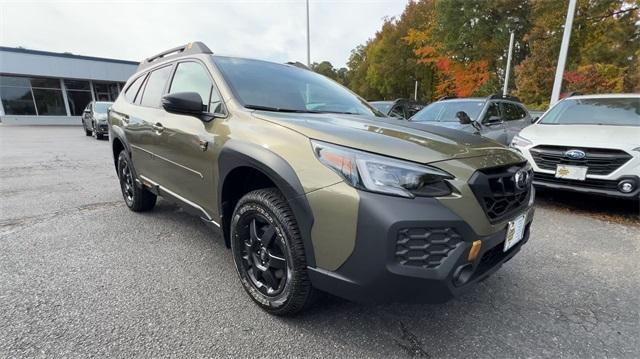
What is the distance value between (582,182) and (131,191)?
5.41 m

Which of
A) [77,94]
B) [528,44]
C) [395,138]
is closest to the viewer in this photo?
[395,138]

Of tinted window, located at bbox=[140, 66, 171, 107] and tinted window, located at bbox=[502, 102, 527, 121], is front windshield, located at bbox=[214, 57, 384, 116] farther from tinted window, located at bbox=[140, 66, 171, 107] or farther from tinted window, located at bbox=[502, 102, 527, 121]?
tinted window, located at bbox=[502, 102, 527, 121]

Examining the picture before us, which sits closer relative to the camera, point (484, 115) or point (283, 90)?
point (283, 90)

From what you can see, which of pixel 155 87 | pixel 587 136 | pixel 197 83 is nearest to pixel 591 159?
pixel 587 136

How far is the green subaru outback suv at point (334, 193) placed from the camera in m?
1.63

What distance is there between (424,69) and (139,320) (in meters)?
36.4

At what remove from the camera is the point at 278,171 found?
6.25ft

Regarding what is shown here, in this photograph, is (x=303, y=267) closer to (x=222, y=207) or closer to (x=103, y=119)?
(x=222, y=207)

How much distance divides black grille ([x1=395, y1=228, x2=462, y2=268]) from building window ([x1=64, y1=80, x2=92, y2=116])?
3243 centimetres

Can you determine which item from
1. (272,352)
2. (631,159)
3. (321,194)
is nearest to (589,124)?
Result: (631,159)

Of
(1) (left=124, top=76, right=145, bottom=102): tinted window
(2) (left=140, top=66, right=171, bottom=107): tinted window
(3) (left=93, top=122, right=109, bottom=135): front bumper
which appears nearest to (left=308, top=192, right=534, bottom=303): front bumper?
(2) (left=140, top=66, right=171, bottom=107): tinted window

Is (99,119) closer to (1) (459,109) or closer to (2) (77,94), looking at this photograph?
(1) (459,109)

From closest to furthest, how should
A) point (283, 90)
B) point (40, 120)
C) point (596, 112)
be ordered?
point (283, 90) → point (596, 112) → point (40, 120)

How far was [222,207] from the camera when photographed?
2.45 m
